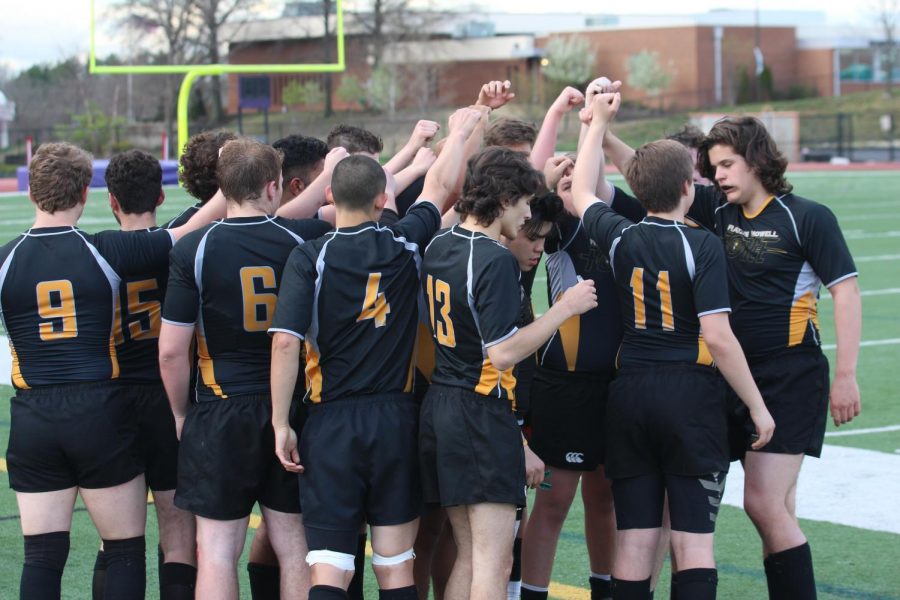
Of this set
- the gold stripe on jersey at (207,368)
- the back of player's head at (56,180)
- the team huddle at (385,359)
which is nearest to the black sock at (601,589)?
the team huddle at (385,359)

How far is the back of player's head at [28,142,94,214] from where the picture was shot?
423 cm

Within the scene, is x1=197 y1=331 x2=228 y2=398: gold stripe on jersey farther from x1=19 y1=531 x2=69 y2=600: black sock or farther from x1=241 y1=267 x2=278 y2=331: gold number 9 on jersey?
x1=19 y1=531 x2=69 y2=600: black sock

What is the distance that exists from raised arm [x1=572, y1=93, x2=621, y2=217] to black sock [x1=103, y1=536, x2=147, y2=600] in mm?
2016

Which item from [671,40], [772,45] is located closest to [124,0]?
[671,40]

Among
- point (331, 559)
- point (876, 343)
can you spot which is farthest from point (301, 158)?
point (876, 343)

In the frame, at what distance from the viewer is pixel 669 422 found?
4.21 m

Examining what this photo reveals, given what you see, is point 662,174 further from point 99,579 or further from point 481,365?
point 99,579

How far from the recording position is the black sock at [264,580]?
4.69 meters

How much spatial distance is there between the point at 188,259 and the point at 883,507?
3.83 m

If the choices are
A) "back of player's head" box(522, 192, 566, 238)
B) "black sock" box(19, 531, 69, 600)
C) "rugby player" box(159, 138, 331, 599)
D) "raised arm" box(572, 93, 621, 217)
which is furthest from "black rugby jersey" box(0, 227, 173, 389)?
"raised arm" box(572, 93, 621, 217)

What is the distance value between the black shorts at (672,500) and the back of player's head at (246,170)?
164 centimetres

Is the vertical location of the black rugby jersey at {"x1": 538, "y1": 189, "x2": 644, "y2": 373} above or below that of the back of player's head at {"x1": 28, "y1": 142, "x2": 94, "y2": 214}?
below

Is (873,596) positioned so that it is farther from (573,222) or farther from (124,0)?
(124,0)

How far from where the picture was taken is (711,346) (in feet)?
13.4
